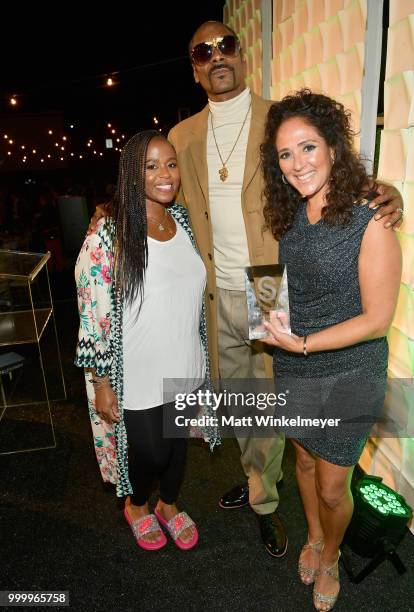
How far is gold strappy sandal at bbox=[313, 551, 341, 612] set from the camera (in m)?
1.88

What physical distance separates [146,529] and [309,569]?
83 centimetres

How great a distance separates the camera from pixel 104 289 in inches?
69.5

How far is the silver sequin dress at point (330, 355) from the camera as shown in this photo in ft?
4.94

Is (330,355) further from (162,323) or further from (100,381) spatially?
(100,381)

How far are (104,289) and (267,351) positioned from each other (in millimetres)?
912

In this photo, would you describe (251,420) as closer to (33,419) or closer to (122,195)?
(122,195)

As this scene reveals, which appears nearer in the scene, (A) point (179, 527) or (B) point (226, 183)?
(B) point (226, 183)

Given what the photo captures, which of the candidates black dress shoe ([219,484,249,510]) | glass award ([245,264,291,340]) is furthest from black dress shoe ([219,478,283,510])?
glass award ([245,264,291,340])

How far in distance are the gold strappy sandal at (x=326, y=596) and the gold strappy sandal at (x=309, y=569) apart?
7 cm

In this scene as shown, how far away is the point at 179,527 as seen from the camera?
2.30 meters

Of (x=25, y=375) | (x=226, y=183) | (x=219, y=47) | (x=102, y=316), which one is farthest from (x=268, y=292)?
(x=25, y=375)

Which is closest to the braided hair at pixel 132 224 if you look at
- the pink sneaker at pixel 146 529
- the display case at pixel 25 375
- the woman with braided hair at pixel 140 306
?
the woman with braided hair at pixel 140 306

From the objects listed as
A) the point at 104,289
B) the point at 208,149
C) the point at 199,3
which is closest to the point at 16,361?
the point at 104,289

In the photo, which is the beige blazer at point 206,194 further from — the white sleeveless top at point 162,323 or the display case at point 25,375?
the display case at point 25,375
